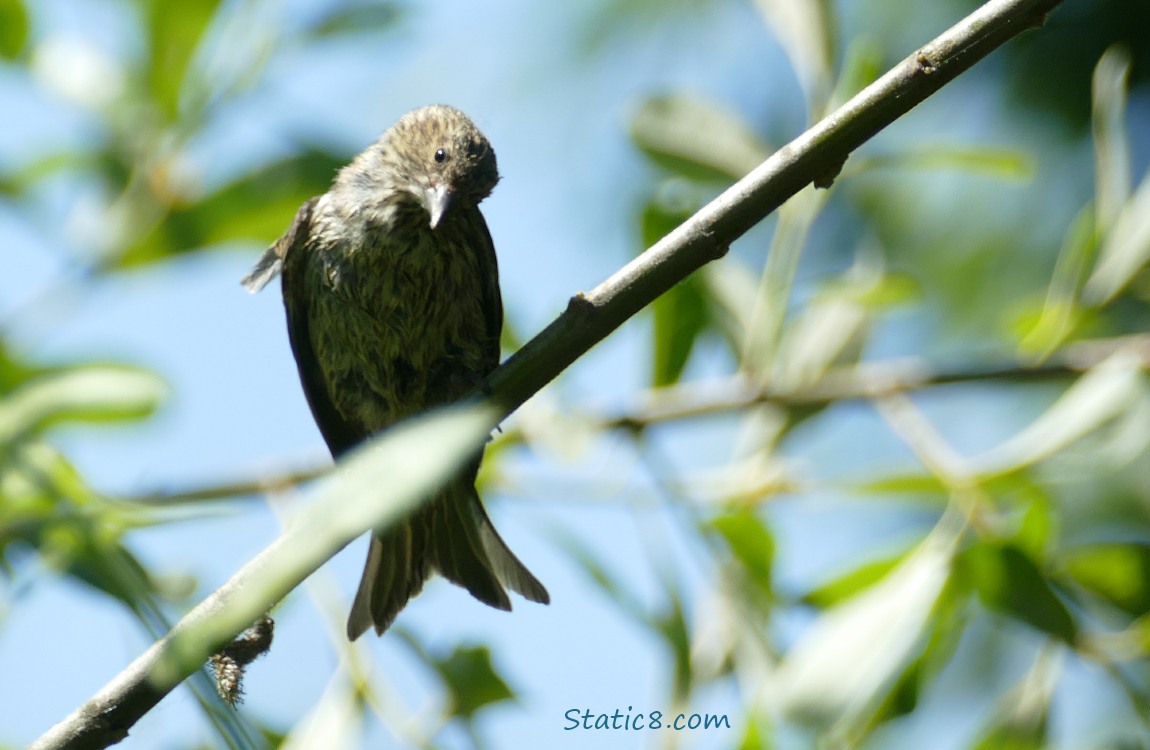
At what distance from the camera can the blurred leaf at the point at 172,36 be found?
3.13 metres

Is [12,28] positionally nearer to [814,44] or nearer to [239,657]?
[239,657]

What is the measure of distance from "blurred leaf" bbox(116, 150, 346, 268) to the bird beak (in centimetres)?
37

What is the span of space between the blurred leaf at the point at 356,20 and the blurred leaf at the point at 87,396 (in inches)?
46.6

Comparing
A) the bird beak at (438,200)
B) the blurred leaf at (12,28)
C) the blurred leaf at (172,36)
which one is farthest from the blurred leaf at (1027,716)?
the blurred leaf at (12,28)

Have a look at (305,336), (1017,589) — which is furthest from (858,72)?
(305,336)

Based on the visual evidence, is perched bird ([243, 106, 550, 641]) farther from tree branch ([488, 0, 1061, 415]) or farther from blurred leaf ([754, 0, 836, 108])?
tree branch ([488, 0, 1061, 415])

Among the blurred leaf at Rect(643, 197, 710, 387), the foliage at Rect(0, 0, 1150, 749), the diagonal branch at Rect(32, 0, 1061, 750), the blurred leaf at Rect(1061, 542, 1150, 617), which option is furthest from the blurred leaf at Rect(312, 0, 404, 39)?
the blurred leaf at Rect(1061, 542, 1150, 617)

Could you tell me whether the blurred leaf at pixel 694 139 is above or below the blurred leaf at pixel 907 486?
above

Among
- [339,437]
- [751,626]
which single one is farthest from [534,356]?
[339,437]

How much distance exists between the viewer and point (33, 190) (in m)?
3.16

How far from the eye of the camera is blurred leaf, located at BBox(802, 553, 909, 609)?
2846mm

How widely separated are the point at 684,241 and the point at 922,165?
1.09m

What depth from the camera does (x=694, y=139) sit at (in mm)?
3143

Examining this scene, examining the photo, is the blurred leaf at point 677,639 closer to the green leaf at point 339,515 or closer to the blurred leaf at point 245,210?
the green leaf at point 339,515
